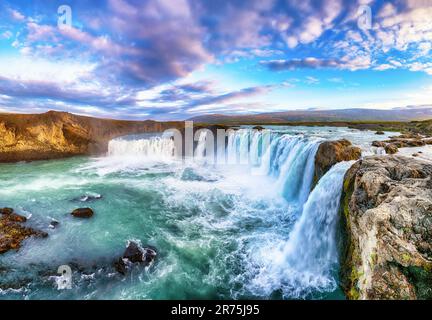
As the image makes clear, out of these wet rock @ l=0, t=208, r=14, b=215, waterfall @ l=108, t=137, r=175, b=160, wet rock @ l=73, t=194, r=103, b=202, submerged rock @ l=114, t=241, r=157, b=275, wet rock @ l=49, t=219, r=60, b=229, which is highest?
Result: waterfall @ l=108, t=137, r=175, b=160

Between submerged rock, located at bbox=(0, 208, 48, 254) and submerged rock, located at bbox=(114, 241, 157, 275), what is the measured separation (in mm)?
5133

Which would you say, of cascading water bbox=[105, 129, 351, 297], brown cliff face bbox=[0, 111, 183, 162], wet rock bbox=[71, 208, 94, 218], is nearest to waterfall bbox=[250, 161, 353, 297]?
cascading water bbox=[105, 129, 351, 297]

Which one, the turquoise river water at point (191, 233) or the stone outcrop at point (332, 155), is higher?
the stone outcrop at point (332, 155)

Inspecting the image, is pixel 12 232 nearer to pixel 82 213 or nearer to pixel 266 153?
pixel 82 213

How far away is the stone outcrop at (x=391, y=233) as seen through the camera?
484 cm

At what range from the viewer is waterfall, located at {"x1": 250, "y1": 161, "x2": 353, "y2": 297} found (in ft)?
28.7

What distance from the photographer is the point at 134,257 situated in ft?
34.8

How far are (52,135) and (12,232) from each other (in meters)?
28.9

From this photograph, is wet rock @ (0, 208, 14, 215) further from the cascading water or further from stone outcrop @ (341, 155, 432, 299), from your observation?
stone outcrop @ (341, 155, 432, 299)

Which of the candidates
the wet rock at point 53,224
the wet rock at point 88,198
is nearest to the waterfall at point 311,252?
the wet rock at point 53,224

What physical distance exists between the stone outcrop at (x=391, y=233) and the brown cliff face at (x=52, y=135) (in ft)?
136

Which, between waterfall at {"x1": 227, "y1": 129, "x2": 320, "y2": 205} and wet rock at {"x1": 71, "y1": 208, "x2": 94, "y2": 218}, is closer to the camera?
wet rock at {"x1": 71, "y1": 208, "x2": 94, "y2": 218}

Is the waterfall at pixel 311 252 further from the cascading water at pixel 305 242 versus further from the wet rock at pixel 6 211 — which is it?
the wet rock at pixel 6 211
